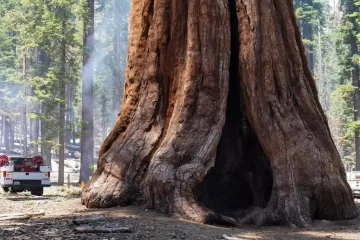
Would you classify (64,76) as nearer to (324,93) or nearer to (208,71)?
(208,71)

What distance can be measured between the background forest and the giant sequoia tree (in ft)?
59.2

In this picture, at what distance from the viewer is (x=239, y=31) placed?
35.5 feet

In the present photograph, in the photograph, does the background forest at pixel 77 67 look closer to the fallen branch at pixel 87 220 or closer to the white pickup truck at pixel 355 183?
the white pickup truck at pixel 355 183

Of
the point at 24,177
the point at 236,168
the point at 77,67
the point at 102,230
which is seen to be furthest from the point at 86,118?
the point at 102,230

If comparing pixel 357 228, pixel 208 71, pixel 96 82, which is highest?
pixel 96 82

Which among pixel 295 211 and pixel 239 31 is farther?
pixel 239 31

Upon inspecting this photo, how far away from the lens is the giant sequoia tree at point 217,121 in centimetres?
966

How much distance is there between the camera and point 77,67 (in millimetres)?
34125

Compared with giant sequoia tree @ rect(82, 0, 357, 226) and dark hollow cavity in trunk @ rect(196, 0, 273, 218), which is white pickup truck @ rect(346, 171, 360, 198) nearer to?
dark hollow cavity in trunk @ rect(196, 0, 273, 218)

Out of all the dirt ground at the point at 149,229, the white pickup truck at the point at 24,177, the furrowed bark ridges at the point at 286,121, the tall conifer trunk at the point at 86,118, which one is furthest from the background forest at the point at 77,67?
the dirt ground at the point at 149,229

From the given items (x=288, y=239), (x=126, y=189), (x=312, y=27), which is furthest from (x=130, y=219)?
(x=312, y=27)

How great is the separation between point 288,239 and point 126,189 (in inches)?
121

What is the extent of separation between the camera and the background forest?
3012 cm

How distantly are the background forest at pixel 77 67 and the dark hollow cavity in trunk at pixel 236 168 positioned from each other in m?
17.7
